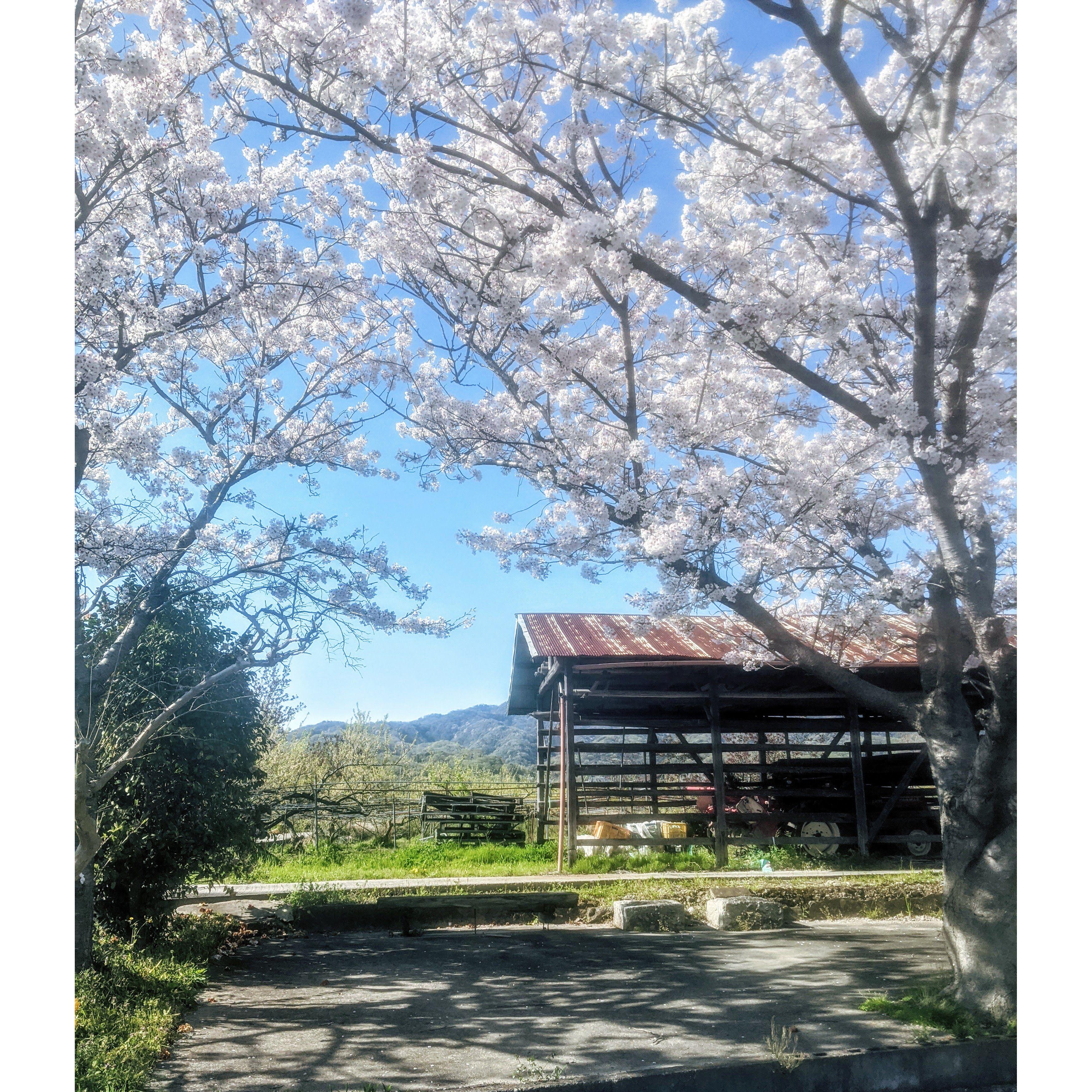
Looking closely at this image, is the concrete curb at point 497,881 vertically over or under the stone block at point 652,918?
under

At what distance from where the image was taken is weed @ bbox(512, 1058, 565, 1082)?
11.2ft

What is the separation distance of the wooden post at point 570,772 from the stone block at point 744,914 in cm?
266

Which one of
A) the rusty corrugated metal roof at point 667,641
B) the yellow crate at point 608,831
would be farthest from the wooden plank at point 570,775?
the yellow crate at point 608,831

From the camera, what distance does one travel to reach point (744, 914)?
713 cm

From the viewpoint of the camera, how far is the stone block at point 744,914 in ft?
23.2

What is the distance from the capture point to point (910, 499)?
618 cm

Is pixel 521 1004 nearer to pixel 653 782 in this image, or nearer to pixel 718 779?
pixel 718 779

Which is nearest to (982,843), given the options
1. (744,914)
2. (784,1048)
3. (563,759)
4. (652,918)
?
(784,1048)

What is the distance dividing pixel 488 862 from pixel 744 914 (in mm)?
4137

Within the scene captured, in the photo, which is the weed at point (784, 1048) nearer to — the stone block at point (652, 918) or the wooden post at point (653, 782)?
the stone block at point (652, 918)

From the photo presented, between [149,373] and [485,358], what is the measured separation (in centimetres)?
240

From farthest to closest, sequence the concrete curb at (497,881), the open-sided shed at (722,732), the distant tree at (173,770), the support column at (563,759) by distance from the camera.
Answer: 1. the open-sided shed at (722,732)
2. the support column at (563,759)
3. the concrete curb at (497,881)
4. the distant tree at (173,770)
